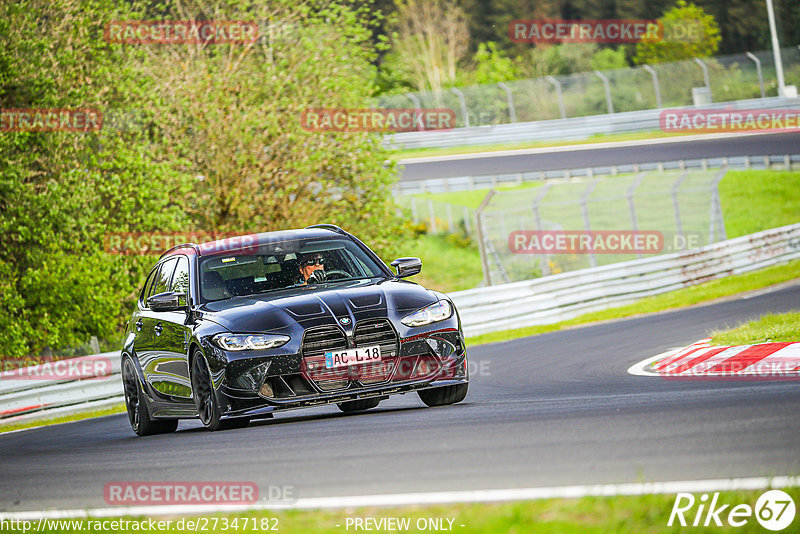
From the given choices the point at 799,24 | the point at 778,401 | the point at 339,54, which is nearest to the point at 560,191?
the point at 339,54

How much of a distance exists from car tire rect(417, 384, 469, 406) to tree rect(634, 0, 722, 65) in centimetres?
5904

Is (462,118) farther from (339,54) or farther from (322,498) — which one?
(322,498)

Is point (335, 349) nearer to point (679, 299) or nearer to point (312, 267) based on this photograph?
point (312, 267)

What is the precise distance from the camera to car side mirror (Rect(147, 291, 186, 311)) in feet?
32.1

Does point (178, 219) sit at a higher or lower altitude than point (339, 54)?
lower

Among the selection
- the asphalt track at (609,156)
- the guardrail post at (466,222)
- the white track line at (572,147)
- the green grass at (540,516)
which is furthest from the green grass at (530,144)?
the green grass at (540,516)

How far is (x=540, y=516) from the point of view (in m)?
4.95

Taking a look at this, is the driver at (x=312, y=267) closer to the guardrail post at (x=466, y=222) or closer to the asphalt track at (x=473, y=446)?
the asphalt track at (x=473, y=446)

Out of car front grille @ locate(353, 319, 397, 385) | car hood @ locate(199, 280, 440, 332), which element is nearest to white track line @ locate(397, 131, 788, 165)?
car hood @ locate(199, 280, 440, 332)

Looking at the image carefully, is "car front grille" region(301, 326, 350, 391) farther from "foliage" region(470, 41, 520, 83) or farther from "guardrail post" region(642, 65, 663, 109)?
"foliage" region(470, 41, 520, 83)

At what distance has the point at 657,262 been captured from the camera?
24016 mm

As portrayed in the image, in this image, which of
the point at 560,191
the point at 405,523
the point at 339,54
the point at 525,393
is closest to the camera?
the point at 405,523

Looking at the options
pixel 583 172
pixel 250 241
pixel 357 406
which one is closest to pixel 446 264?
pixel 583 172

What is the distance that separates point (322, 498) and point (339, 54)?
2331 cm
